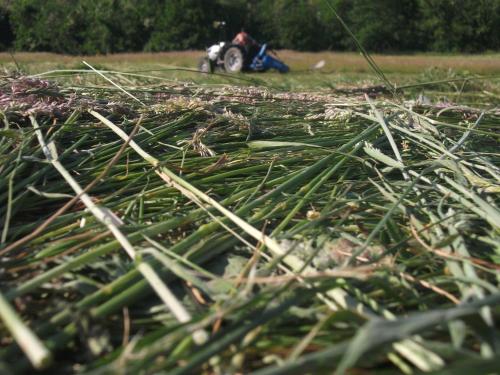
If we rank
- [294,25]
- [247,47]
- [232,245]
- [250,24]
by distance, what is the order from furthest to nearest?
[250,24] < [294,25] < [247,47] < [232,245]

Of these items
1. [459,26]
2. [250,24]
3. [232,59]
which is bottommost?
[232,59]

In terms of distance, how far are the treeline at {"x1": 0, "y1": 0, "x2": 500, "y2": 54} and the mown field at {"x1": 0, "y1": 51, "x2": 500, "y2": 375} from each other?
2526 cm

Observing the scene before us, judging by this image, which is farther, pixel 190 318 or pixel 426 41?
pixel 426 41

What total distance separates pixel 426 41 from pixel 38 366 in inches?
1278

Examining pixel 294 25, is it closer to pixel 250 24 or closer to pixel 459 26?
pixel 250 24

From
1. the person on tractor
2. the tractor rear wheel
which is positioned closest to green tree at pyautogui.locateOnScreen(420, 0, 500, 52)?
the person on tractor

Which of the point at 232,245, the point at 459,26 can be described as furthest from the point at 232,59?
the point at 459,26

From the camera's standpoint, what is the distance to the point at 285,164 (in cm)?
157

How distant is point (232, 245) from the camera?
3.75 feet

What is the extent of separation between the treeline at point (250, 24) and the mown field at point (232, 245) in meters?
25.3

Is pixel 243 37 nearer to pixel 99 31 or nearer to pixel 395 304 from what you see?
pixel 395 304

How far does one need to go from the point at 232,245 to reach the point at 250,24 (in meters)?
30.6

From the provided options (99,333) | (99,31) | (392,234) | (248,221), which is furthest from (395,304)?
(99,31)

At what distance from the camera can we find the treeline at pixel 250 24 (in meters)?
26.7
